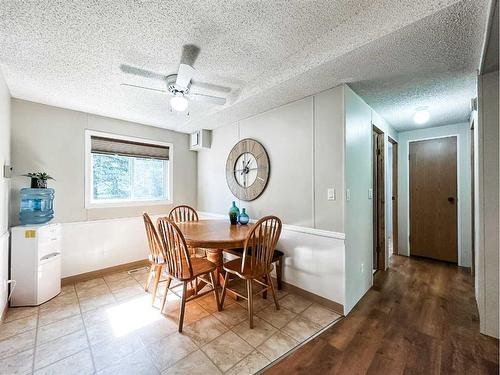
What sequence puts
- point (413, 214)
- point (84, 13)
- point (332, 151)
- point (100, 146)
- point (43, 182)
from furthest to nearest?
point (413, 214) → point (100, 146) → point (43, 182) → point (332, 151) → point (84, 13)

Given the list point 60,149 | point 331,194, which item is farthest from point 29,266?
point 331,194

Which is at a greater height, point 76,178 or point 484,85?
point 484,85

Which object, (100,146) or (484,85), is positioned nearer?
(484,85)

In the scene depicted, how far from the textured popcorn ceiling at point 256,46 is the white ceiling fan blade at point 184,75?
189 mm

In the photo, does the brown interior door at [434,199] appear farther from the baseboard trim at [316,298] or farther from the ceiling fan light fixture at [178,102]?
the ceiling fan light fixture at [178,102]

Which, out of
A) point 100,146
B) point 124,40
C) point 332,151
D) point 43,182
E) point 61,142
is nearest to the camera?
point 124,40

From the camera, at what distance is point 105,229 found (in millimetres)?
3232

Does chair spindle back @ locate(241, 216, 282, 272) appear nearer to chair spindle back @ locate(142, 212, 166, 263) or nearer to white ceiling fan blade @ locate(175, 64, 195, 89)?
chair spindle back @ locate(142, 212, 166, 263)

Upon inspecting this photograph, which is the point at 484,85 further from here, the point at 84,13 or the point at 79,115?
the point at 79,115

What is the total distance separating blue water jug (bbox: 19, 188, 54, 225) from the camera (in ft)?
8.20

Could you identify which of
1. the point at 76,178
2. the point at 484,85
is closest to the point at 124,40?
the point at 76,178

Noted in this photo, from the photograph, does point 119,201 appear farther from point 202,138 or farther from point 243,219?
point 243,219

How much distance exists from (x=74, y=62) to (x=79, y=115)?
139 centimetres

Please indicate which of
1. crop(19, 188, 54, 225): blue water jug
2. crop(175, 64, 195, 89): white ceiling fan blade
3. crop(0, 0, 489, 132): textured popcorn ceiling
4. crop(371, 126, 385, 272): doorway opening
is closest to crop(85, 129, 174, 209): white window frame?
crop(19, 188, 54, 225): blue water jug
